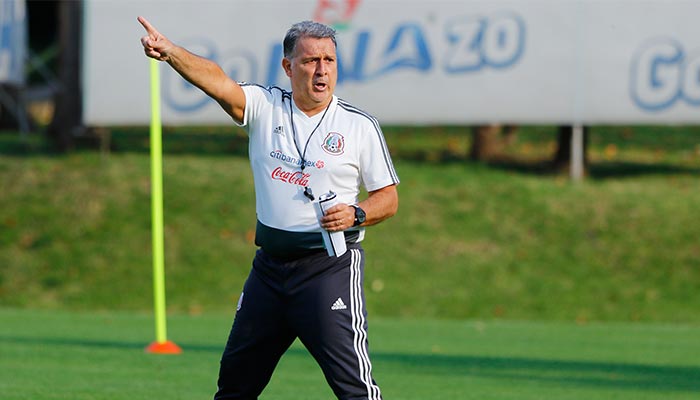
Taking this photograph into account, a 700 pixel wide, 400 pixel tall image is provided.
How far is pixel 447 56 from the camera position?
2166 centimetres

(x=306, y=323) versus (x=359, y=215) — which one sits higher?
(x=359, y=215)

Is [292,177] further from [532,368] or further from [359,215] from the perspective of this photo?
[532,368]

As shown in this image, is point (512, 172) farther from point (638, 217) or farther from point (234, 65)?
point (234, 65)

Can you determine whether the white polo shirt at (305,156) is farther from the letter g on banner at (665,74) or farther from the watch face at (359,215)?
the letter g on banner at (665,74)

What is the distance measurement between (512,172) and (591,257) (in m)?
4.08

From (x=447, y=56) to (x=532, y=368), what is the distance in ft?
36.8

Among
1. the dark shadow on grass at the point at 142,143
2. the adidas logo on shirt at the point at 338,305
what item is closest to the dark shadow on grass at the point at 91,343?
the adidas logo on shirt at the point at 338,305

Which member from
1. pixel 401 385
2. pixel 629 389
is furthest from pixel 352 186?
pixel 629 389

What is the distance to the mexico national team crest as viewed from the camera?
5988 mm

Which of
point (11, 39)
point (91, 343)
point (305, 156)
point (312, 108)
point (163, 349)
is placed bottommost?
point (91, 343)

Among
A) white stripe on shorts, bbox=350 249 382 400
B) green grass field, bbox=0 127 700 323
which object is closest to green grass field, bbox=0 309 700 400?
green grass field, bbox=0 127 700 323

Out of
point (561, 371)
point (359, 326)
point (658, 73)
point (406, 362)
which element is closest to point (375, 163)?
point (359, 326)

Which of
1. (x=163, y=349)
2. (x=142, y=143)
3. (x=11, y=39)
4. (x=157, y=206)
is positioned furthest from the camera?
(x=142, y=143)

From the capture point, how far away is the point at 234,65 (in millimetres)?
22078
